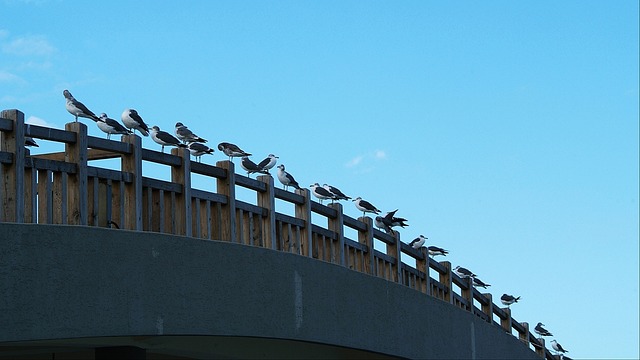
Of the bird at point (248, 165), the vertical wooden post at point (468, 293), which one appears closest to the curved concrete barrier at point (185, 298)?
the bird at point (248, 165)

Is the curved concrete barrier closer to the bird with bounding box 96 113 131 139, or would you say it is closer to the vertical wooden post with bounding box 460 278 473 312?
the bird with bounding box 96 113 131 139

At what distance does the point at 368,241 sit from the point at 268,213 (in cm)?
310

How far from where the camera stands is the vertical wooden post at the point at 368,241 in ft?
53.0

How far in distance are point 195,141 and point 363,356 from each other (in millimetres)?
3561

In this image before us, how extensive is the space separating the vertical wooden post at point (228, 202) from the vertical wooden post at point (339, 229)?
2.74m

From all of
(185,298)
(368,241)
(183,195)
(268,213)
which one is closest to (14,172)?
(185,298)

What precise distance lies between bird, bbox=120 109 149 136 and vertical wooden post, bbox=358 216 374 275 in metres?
3.51

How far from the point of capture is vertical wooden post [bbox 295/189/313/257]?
14234mm

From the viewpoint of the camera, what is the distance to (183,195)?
11961 millimetres

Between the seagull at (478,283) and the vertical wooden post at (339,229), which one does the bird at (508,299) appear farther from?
the vertical wooden post at (339,229)

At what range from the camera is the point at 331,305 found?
14.1m

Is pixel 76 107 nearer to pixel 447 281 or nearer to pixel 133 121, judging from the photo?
pixel 133 121

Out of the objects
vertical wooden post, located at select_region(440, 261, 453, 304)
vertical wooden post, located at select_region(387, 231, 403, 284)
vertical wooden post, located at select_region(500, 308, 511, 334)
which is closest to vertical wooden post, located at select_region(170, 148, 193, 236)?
vertical wooden post, located at select_region(387, 231, 403, 284)

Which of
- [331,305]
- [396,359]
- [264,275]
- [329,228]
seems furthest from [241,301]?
[396,359]
